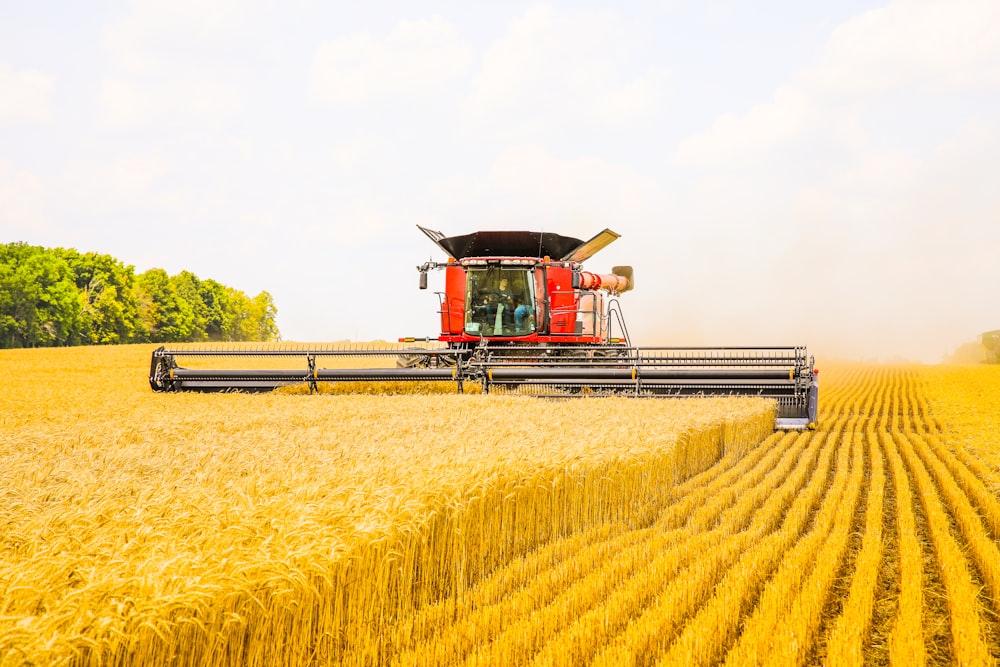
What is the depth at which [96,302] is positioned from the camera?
50938 mm

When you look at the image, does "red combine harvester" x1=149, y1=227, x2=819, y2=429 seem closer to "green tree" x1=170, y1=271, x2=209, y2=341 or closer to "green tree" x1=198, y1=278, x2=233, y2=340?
"green tree" x1=170, y1=271, x2=209, y2=341

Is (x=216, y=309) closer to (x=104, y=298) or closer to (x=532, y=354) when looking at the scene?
(x=104, y=298)

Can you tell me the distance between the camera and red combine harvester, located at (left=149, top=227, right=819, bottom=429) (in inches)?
477

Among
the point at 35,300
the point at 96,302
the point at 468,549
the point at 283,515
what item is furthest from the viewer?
the point at 96,302

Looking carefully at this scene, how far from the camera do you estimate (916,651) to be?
345 centimetres

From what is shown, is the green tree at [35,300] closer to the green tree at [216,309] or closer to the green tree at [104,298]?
the green tree at [104,298]

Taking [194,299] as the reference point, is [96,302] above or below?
below

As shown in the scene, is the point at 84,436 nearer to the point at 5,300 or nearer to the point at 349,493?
the point at 349,493

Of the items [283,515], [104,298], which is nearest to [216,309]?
[104,298]

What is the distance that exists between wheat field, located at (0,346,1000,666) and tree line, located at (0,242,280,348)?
43.4m

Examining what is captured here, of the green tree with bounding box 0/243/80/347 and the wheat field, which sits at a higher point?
the green tree with bounding box 0/243/80/347

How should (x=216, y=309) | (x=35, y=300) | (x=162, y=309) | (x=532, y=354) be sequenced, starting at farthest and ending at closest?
(x=216, y=309), (x=162, y=309), (x=35, y=300), (x=532, y=354)

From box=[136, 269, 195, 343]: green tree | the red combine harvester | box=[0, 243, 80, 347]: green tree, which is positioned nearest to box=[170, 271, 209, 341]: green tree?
box=[136, 269, 195, 343]: green tree

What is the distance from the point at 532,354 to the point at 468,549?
9.54 m
